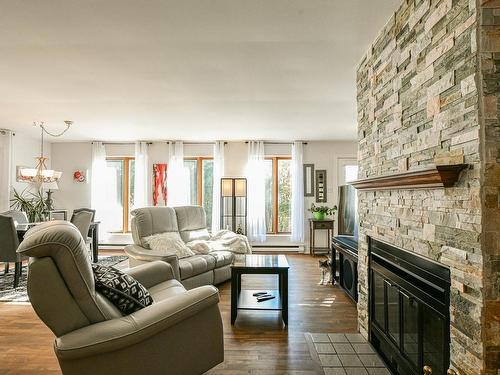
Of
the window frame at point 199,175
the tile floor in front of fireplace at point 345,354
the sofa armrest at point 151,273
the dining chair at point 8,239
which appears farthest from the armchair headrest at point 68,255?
the window frame at point 199,175

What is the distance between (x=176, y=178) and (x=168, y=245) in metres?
3.05

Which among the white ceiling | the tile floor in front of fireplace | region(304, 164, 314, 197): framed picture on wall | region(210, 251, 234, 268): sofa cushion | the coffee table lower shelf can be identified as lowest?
the tile floor in front of fireplace

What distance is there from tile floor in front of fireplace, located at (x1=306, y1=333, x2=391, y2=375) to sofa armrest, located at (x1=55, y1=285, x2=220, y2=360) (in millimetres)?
1091

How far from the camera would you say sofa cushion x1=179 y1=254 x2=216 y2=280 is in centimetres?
374

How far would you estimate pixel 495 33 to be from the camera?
1245mm

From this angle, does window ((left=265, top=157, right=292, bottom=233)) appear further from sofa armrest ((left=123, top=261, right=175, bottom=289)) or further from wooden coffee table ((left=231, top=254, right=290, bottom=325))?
sofa armrest ((left=123, top=261, right=175, bottom=289))

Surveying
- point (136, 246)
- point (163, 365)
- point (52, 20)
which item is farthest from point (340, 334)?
point (52, 20)

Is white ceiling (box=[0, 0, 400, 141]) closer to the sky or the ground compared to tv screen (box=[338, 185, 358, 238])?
closer to the sky

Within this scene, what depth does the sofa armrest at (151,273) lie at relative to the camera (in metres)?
2.57

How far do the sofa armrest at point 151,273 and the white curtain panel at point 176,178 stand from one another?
4099 millimetres

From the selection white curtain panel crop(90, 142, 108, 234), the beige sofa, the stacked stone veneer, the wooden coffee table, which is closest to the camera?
the stacked stone veneer

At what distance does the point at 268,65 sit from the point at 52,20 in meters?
1.68

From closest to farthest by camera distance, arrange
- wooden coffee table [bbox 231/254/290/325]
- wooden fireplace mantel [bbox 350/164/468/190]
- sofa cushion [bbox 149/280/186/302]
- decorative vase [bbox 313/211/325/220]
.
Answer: wooden fireplace mantel [bbox 350/164/468/190] → sofa cushion [bbox 149/280/186/302] → wooden coffee table [bbox 231/254/290/325] → decorative vase [bbox 313/211/325/220]

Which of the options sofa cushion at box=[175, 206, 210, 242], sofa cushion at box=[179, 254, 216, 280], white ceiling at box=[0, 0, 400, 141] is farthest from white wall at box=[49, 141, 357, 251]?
sofa cushion at box=[179, 254, 216, 280]
